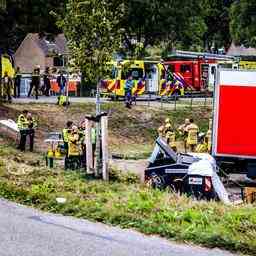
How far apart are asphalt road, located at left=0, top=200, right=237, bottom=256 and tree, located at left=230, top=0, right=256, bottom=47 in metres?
36.7

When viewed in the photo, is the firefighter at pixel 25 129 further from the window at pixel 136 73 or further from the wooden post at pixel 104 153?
the window at pixel 136 73

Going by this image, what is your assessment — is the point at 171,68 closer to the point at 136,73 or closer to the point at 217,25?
the point at 136,73

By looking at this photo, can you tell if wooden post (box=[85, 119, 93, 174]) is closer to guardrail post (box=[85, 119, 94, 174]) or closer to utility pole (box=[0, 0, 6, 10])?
guardrail post (box=[85, 119, 94, 174])

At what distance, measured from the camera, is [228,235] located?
413 inches

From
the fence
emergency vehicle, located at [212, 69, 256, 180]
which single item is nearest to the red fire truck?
the fence

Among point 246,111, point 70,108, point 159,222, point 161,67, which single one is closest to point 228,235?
point 159,222

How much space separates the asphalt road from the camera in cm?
1005

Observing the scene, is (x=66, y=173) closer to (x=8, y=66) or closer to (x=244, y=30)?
(x=8, y=66)

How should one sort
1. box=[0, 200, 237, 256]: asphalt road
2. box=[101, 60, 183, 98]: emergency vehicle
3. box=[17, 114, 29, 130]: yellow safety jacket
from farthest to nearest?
box=[101, 60, 183, 98]: emergency vehicle, box=[17, 114, 29, 130]: yellow safety jacket, box=[0, 200, 237, 256]: asphalt road

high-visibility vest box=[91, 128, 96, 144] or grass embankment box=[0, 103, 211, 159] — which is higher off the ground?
high-visibility vest box=[91, 128, 96, 144]

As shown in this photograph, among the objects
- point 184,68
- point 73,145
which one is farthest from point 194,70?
point 73,145

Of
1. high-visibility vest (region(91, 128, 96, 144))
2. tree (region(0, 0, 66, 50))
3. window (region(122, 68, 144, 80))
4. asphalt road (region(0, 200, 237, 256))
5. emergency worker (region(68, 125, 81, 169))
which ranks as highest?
tree (region(0, 0, 66, 50))

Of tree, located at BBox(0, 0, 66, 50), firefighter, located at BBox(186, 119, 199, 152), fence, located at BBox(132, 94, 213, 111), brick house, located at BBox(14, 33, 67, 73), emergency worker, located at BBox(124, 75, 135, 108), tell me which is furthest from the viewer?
brick house, located at BBox(14, 33, 67, 73)

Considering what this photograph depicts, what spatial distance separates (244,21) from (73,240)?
39.6 metres
